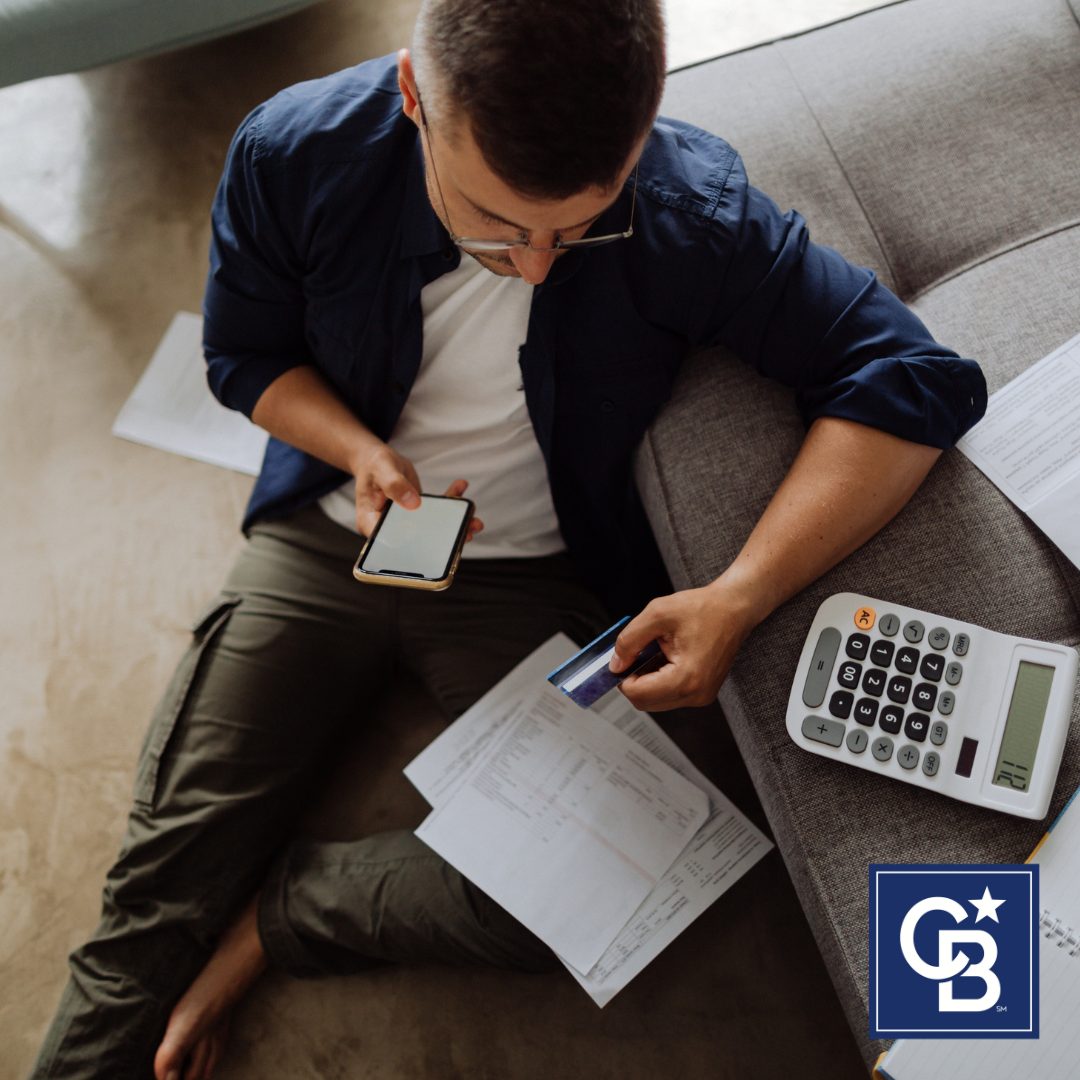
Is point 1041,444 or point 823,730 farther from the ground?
point 1041,444

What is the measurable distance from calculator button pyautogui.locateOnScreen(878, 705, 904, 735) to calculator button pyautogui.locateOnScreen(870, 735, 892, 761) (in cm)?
1

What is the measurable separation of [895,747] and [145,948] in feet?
3.04

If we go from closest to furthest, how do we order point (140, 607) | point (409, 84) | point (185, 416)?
point (409, 84), point (140, 607), point (185, 416)

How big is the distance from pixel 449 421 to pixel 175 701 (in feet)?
1.64

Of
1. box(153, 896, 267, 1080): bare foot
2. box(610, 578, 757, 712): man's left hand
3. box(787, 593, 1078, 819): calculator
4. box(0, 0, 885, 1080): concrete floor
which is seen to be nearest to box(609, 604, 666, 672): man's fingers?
box(610, 578, 757, 712): man's left hand

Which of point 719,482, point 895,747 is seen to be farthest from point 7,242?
point 895,747

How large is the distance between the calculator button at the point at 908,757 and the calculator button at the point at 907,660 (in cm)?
8

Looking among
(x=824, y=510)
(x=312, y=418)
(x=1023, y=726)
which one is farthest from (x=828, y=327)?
(x=312, y=418)

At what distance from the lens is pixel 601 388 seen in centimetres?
103

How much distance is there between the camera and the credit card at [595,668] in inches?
37.7

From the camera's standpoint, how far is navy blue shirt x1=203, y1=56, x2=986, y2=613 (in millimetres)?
926

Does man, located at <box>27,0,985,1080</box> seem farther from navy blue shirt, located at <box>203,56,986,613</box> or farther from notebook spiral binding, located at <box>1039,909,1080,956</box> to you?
notebook spiral binding, located at <box>1039,909,1080,956</box>

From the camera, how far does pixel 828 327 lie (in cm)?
94

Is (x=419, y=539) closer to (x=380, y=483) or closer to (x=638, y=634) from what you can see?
(x=380, y=483)
